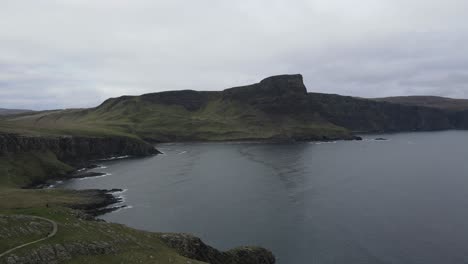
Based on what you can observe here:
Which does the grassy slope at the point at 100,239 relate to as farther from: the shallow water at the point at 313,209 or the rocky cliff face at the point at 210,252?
the shallow water at the point at 313,209

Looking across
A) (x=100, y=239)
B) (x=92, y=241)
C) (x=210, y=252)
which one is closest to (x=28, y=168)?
(x=210, y=252)

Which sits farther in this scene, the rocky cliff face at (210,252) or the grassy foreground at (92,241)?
the rocky cliff face at (210,252)

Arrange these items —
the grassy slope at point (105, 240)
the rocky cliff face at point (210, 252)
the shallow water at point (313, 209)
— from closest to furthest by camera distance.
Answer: the grassy slope at point (105, 240), the rocky cliff face at point (210, 252), the shallow water at point (313, 209)

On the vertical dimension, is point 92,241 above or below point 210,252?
above

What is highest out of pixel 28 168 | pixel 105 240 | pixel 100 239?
pixel 100 239

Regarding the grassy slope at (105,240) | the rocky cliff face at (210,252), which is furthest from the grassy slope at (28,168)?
the rocky cliff face at (210,252)

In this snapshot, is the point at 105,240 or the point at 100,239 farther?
the point at 105,240

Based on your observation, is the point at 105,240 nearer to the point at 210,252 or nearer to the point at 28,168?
the point at 210,252

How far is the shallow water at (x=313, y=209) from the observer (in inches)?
3280

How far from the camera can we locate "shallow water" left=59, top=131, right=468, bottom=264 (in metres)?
83.3

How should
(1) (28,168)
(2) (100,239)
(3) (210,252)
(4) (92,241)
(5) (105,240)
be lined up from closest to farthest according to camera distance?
(4) (92,241) → (2) (100,239) → (5) (105,240) → (3) (210,252) → (1) (28,168)

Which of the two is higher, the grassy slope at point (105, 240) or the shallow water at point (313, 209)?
the grassy slope at point (105, 240)

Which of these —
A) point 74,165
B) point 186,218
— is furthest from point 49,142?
point 186,218

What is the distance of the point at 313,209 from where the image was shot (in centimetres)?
11325
